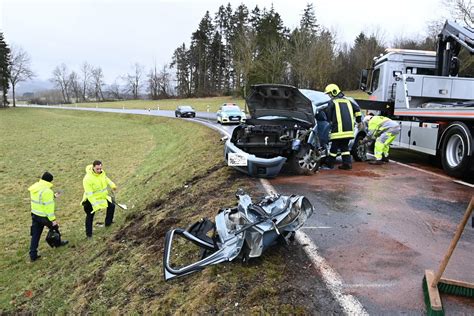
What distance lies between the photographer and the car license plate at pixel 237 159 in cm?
737

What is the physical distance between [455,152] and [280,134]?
3.68 meters

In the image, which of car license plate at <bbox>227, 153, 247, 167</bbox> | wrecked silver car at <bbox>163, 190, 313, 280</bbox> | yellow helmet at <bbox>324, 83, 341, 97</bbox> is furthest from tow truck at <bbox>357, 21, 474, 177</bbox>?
wrecked silver car at <bbox>163, 190, 313, 280</bbox>

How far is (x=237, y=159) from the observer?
7.42 metres

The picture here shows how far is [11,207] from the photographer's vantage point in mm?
11391

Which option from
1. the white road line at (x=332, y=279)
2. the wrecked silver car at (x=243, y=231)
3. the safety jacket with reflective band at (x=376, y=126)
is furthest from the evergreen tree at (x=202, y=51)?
the wrecked silver car at (x=243, y=231)

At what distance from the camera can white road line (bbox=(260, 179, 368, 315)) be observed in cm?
317

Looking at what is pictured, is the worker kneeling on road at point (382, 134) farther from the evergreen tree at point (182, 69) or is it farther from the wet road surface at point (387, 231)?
the evergreen tree at point (182, 69)

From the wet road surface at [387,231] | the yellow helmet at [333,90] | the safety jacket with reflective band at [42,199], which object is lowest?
the safety jacket with reflective band at [42,199]

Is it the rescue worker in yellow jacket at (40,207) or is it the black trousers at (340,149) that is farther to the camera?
the black trousers at (340,149)

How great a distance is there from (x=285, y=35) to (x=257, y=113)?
55476 millimetres

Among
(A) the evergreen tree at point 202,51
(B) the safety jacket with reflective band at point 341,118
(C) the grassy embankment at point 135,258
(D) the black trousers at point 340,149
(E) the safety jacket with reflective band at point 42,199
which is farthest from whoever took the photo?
(A) the evergreen tree at point 202,51

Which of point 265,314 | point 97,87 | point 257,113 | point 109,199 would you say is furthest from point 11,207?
point 97,87

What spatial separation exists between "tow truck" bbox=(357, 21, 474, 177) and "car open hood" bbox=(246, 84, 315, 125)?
2875 mm

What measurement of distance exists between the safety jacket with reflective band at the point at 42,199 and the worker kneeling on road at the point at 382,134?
7.12m
